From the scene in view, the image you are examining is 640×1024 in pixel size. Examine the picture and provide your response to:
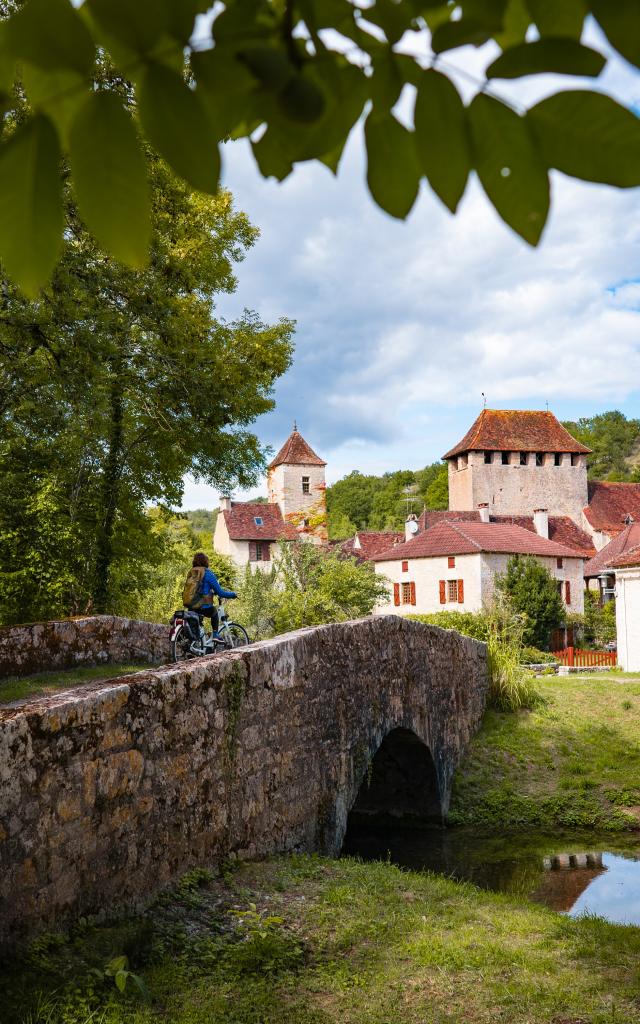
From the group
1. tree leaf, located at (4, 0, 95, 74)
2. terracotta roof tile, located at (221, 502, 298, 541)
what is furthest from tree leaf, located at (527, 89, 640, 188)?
terracotta roof tile, located at (221, 502, 298, 541)

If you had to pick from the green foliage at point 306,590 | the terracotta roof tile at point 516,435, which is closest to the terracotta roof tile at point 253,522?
the terracotta roof tile at point 516,435

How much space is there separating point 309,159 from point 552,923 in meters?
7.63

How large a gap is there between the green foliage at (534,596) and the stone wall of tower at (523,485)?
13.4m

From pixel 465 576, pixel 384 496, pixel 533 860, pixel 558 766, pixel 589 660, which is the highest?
pixel 384 496

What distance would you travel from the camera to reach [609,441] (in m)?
83.4

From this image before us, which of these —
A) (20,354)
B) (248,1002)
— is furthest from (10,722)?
(20,354)

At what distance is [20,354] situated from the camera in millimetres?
11594

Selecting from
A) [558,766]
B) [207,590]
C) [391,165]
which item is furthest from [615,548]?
[391,165]

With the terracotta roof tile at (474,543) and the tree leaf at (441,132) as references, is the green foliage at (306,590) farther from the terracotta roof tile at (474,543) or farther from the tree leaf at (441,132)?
the tree leaf at (441,132)

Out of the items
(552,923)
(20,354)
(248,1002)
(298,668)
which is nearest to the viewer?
(248,1002)

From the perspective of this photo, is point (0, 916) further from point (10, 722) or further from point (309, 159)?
point (309, 159)

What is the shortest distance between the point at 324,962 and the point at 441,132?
5582 mm

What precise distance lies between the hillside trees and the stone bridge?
303 centimetres

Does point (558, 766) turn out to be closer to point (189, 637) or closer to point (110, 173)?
point (189, 637)
